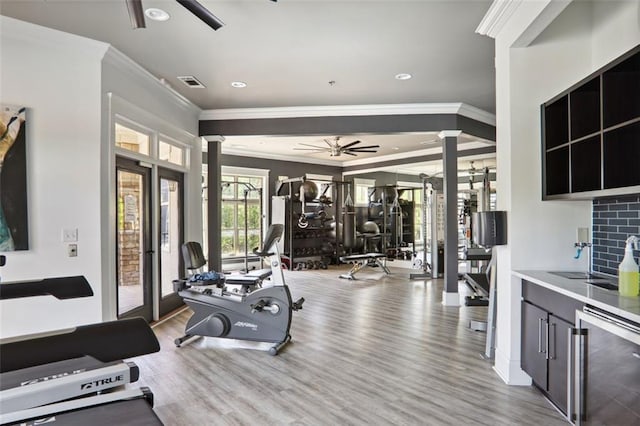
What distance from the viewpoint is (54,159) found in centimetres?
340

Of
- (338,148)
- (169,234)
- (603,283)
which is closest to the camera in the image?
(603,283)

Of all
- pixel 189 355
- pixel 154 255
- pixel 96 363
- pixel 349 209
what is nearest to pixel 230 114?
pixel 154 255

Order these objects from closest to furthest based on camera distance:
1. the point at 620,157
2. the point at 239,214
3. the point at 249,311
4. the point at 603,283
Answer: the point at 620,157, the point at 603,283, the point at 249,311, the point at 239,214

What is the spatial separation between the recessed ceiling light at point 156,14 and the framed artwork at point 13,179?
4.55 feet

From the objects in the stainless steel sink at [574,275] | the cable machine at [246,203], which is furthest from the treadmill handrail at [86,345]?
the cable machine at [246,203]

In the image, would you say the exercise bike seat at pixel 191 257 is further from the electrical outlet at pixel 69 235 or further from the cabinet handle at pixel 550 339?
the cabinet handle at pixel 550 339

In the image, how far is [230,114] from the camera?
598cm

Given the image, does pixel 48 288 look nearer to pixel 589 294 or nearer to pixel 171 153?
pixel 589 294

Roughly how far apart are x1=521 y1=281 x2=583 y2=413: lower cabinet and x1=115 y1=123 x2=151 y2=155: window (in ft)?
13.9

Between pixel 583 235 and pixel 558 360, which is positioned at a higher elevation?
pixel 583 235

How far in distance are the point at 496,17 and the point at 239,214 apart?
7740 millimetres

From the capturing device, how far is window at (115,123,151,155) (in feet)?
13.5

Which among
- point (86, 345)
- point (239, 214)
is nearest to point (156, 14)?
point (86, 345)

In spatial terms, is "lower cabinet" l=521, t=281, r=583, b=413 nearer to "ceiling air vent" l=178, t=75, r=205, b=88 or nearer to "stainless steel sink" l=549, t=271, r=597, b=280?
"stainless steel sink" l=549, t=271, r=597, b=280
